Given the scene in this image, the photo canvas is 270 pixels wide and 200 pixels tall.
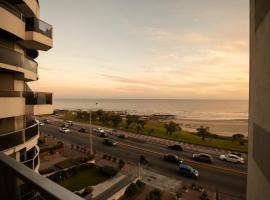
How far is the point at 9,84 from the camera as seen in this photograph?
40.6 feet

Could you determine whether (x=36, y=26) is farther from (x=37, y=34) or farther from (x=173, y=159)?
(x=173, y=159)

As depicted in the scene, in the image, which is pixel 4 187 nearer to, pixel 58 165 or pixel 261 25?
pixel 261 25

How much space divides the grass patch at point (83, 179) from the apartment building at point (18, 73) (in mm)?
9226

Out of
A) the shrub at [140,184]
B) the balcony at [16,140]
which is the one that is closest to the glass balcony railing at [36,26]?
the balcony at [16,140]

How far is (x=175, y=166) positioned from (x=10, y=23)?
2536 centimetres

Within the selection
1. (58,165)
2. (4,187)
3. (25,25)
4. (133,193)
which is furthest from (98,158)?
(4,187)

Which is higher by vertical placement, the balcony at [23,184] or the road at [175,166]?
the balcony at [23,184]

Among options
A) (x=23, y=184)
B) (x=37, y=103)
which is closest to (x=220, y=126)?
(x=37, y=103)

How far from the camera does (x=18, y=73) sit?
12.7 metres

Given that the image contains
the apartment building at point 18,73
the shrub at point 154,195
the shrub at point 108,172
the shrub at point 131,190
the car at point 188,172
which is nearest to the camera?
the apartment building at point 18,73

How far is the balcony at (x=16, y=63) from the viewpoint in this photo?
33.4 ft

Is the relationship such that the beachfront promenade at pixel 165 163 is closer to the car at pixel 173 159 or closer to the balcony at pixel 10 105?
the car at pixel 173 159

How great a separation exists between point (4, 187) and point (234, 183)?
2681 cm

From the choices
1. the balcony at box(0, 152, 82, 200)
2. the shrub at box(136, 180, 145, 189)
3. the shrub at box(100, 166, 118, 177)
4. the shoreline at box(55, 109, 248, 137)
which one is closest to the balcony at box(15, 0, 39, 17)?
the balcony at box(0, 152, 82, 200)
